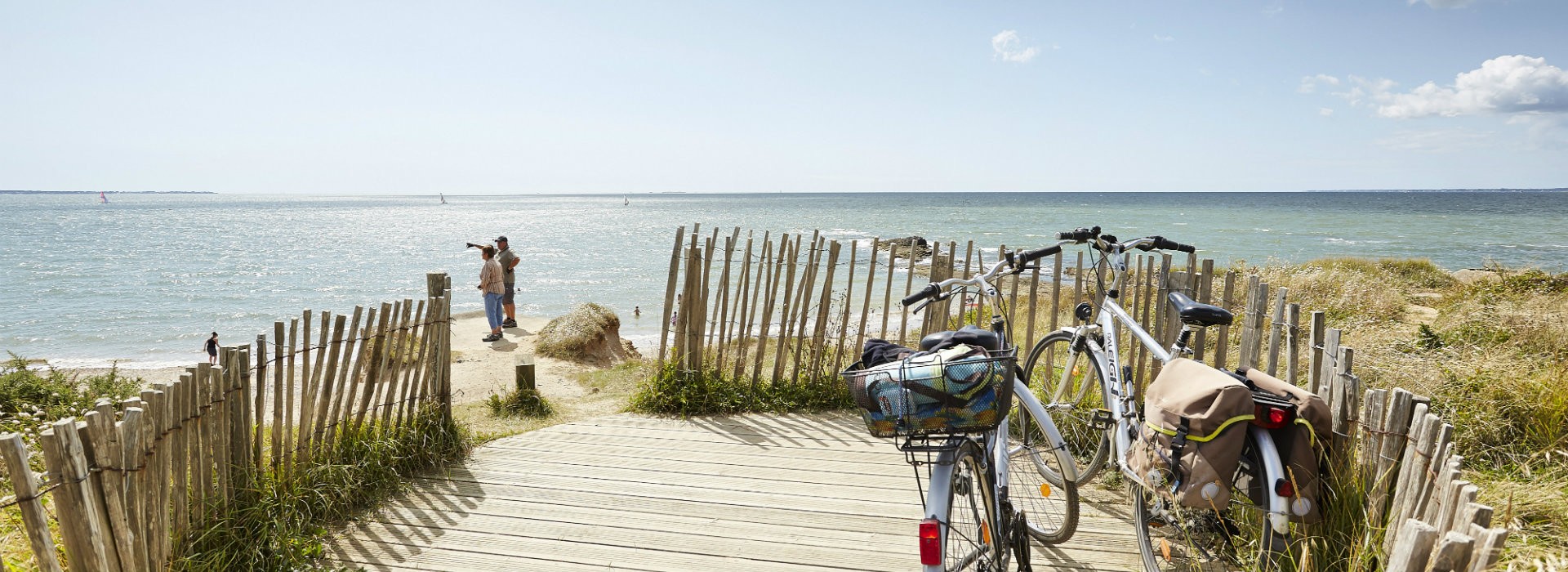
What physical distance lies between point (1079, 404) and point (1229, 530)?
168 cm

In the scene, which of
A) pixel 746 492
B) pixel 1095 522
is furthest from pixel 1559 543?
pixel 746 492

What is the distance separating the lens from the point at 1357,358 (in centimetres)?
631

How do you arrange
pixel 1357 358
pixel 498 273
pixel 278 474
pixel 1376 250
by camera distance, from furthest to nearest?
pixel 1376 250 < pixel 498 273 < pixel 1357 358 < pixel 278 474

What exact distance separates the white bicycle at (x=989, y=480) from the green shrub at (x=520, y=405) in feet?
14.4

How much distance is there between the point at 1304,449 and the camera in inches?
109

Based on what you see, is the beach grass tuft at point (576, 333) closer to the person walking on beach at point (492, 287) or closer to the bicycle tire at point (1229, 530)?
the person walking on beach at point (492, 287)

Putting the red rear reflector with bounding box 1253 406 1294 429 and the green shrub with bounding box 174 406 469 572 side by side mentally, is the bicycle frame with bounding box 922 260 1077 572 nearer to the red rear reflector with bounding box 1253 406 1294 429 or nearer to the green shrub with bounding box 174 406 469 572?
the red rear reflector with bounding box 1253 406 1294 429

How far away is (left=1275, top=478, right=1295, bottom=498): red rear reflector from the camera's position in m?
2.71

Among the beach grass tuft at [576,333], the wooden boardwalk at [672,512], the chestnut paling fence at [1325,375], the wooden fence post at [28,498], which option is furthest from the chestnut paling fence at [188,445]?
the beach grass tuft at [576,333]

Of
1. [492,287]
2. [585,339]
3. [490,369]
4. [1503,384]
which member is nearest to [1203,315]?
[1503,384]

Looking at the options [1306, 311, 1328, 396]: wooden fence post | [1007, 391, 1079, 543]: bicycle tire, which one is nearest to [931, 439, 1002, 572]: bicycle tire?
[1007, 391, 1079, 543]: bicycle tire

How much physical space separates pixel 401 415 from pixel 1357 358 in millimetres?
7084

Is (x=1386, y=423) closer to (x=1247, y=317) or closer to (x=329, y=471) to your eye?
(x=1247, y=317)

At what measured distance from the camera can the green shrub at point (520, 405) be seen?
6.98 m
